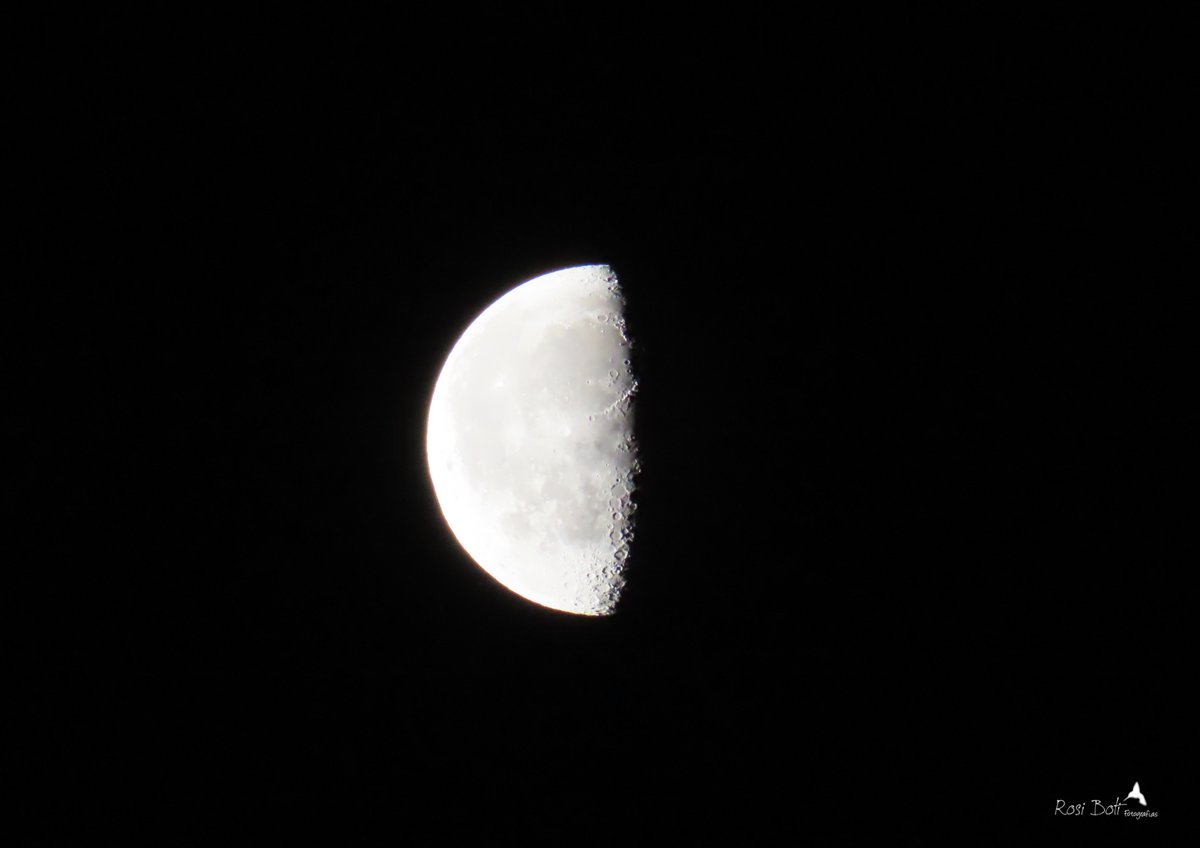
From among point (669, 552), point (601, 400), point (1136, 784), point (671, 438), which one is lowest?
point (1136, 784)

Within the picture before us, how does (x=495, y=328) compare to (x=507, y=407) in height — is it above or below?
above

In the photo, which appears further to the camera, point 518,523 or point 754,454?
point 518,523

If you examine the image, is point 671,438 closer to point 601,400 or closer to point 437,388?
point 601,400

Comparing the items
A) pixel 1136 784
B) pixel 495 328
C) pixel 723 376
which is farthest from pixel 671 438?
pixel 1136 784

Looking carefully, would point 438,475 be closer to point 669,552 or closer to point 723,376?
point 669,552

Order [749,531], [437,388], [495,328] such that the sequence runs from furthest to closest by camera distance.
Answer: [437,388] → [495,328] → [749,531]

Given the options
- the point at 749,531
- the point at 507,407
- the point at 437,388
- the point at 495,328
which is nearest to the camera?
the point at 749,531
